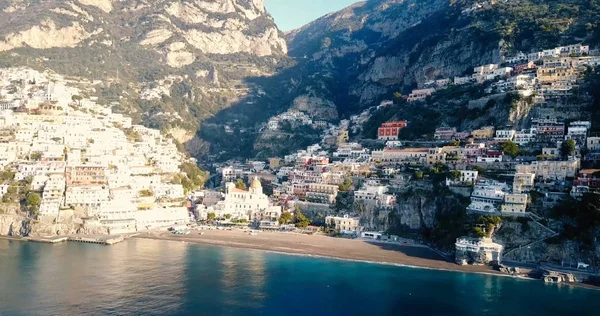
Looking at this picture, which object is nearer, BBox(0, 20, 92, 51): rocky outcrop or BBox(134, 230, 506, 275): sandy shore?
BBox(134, 230, 506, 275): sandy shore

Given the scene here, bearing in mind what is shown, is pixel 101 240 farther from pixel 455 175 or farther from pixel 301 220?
pixel 455 175

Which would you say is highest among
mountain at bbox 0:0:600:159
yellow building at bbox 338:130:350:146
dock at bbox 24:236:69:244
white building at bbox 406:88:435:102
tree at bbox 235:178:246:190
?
mountain at bbox 0:0:600:159

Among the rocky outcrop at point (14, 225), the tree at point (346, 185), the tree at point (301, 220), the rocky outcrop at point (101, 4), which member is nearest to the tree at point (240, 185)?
the tree at point (301, 220)

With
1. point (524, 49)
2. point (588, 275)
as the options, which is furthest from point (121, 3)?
point (588, 275)

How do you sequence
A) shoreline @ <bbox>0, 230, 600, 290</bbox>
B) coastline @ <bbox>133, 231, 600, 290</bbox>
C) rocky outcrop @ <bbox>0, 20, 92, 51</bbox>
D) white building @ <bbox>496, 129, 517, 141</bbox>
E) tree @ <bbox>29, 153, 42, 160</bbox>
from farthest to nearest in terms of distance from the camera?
rocky outcrop @ <bbox>0, 20, 92, 51</bbox>, tree @ <bbox>29, 153, 42, 160</bbox>, white building @ <bbox>496, 129, 517, 141</bbox>, shoreline @ <bbox>0, 230, 600, 290</bbox>, coastline @ <bbox>133, 231, 600, 290</bbox>

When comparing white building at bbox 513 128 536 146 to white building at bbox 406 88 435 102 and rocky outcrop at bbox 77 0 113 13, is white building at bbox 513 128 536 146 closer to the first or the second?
white building at bbox 406 88 435 102

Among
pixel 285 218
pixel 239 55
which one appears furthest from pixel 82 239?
pixel 239 55

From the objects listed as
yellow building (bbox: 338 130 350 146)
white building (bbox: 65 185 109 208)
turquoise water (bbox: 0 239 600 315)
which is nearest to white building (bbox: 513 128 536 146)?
turquoise water (bbox: 0 239 600 315)
